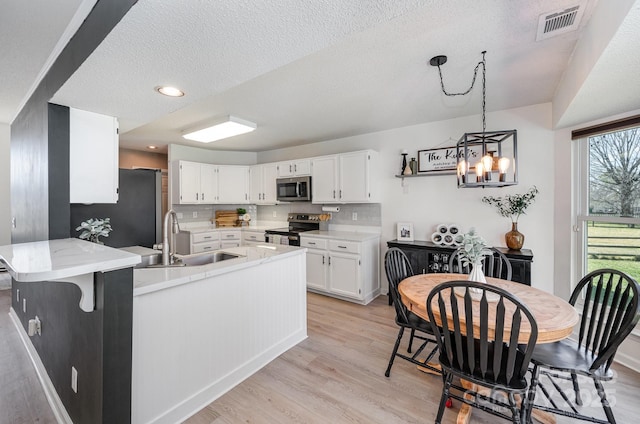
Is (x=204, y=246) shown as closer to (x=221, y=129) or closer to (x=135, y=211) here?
(x=135, y=211)

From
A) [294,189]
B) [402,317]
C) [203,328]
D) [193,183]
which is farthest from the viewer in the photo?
[193,183]

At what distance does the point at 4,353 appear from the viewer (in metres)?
2.52

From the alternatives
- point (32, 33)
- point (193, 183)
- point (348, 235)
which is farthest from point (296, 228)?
point (32, 33)

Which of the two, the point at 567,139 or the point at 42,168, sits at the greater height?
the point at 567,139

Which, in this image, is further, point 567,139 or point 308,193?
point 308,193

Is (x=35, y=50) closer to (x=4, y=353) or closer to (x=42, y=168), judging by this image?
(x=42, y=168)

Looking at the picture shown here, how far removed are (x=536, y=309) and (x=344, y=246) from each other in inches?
92.1

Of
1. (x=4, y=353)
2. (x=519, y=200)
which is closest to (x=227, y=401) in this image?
(x=4, y=353)

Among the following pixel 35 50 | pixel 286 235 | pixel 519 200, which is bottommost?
pixel 286 235

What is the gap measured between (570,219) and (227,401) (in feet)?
11.6

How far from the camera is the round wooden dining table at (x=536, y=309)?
1487 mm

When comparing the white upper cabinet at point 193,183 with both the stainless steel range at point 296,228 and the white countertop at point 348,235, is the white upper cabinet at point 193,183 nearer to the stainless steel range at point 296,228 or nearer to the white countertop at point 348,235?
the stainless steel range at point 296,228

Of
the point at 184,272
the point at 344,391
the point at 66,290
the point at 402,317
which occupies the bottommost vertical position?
the point at 344,391

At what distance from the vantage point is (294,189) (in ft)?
15.2
